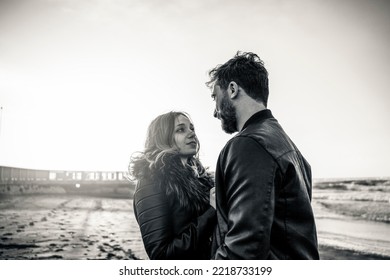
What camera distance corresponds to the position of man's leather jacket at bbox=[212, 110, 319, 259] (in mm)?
832

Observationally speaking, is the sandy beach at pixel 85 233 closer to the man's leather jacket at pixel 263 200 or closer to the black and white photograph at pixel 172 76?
the black and white photograph at pixel 172 76

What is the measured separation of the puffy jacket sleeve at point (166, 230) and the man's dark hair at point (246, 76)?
1.63 ft

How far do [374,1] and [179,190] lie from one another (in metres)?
2.41

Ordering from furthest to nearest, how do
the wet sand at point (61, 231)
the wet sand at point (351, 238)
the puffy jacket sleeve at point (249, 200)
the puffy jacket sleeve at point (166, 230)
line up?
the wet sand at point (351, 238), the wet sand at point (61, 231), the puffy jacket sleeve at point (166, 230), the puffy jacket sleeve at point (249, 200)

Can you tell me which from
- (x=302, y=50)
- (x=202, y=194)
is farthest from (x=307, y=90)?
(x=202, y=194)

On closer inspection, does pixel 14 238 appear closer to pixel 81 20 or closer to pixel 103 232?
pixel 103 232

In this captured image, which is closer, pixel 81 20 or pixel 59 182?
pixel 81 20

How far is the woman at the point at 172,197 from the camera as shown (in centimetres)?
129

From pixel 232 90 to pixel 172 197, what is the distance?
512 millimetres

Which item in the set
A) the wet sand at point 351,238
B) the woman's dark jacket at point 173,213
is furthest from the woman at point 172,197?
the wet sand at point 351,238
